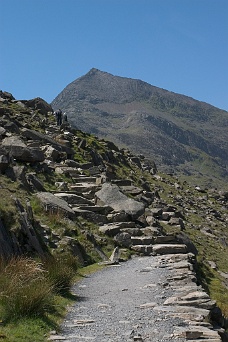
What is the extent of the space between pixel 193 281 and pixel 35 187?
1305 centimetres

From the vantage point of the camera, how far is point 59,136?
46.3 m

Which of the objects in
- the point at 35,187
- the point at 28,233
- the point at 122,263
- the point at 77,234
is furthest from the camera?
the point at 35,187

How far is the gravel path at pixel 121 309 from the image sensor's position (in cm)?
980

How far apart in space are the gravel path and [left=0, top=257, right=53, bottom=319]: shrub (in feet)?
2.55

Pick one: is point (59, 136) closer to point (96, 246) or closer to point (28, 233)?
point (96, 246)

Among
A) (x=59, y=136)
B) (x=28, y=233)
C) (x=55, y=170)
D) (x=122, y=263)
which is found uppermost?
(x=59, y=136)

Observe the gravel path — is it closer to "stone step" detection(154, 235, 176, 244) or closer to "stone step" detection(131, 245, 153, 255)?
"stone step" detection(131, 245, 153, 255)

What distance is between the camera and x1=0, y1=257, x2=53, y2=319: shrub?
33.5 feet

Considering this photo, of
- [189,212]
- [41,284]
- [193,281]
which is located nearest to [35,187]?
[193,281]

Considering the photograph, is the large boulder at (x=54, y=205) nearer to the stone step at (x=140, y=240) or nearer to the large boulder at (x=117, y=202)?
the stone step at (x=140, y=240)

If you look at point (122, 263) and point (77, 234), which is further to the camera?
point (77, 234)

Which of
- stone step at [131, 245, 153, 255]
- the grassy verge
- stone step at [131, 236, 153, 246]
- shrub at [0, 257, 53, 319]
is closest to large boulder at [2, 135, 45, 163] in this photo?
stone step at [131, 236, 153, 246]

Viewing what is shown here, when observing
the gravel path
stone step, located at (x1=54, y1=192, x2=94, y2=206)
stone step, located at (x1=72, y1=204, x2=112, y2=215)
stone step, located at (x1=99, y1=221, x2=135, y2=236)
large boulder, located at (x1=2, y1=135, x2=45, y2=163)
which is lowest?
the gravel path

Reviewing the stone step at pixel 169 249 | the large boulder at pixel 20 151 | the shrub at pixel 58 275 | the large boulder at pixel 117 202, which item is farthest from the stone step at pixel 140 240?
the large boulder at pixel 20 151
